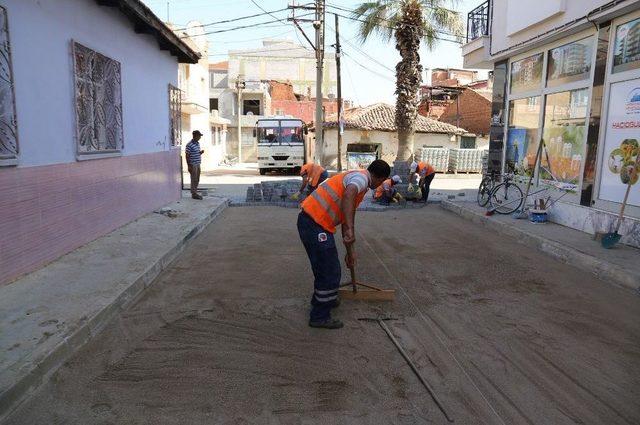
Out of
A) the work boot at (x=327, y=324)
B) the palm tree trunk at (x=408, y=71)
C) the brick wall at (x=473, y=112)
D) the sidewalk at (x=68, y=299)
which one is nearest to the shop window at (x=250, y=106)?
the brick wall at (x=473, y=112)

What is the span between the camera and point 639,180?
306 inches

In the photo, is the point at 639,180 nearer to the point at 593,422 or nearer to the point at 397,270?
the point at 397,270

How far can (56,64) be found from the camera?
20.2 ft

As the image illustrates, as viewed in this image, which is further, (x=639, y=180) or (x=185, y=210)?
(x=185, y=210)

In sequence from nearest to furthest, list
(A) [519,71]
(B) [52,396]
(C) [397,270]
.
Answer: (B) [52,396], (C) [397,270], (A) [519,71]

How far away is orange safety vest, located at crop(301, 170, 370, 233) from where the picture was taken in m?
4.44

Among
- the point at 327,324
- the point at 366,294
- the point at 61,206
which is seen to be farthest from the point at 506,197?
A: the point at 61,206

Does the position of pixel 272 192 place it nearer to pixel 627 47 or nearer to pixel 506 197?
pixel 506 197

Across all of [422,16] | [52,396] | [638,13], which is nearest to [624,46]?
[638,13]

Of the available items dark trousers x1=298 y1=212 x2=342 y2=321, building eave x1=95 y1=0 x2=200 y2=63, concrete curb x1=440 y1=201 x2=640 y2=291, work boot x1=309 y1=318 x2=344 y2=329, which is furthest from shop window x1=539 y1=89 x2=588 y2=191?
building eave x1=95 y1=0 x2=200 y2=63

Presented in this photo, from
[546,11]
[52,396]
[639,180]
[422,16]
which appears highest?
[422,16]

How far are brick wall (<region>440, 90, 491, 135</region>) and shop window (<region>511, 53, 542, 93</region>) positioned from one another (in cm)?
2289

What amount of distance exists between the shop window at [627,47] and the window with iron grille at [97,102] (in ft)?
27.3

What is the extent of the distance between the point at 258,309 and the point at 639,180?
642 cm
